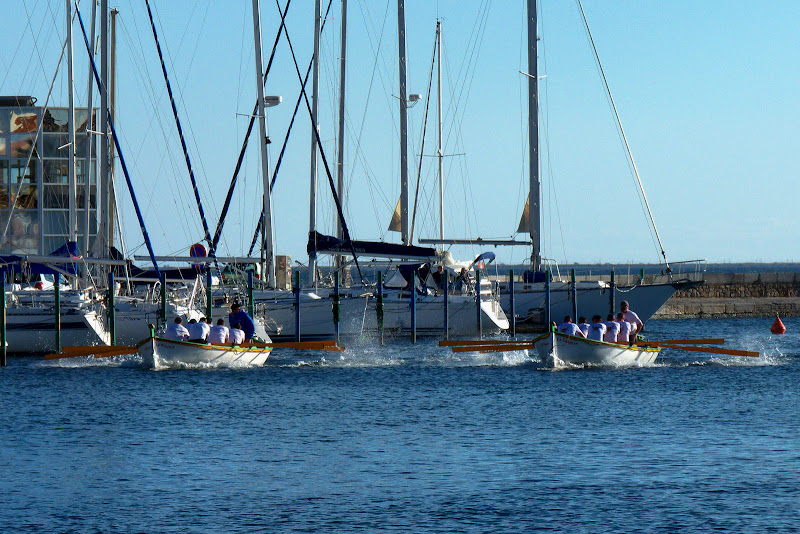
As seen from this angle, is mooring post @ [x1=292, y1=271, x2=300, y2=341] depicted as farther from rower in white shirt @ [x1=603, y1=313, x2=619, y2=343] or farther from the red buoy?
the red buoy

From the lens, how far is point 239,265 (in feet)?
160

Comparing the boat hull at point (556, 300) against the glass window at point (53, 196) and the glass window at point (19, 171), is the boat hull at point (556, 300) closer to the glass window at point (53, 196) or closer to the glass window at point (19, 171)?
the glass window at point (53, 196)

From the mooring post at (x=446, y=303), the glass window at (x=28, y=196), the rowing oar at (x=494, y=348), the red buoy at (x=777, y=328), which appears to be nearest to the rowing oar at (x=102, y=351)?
the rowing oar at (x=494, y=348)

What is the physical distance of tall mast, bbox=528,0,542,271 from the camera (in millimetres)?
47938

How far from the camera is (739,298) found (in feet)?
241

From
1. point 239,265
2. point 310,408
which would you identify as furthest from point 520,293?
point 310,408

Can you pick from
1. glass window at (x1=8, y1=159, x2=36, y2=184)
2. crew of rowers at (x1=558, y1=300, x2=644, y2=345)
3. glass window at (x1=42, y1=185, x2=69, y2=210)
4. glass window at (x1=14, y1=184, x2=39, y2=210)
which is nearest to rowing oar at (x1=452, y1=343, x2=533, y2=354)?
crew of rowers at (x1=558, y1=300, x2=644, y2=345)

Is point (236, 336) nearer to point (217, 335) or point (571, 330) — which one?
point (217, 335)

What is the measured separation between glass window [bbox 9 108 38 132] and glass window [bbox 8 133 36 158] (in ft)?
1.12

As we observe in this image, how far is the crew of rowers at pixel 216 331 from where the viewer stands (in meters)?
33.1

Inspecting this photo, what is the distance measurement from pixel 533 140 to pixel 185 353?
19941mm

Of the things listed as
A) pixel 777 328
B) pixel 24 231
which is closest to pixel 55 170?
pixel 24 231

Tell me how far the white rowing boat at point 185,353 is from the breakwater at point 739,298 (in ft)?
131

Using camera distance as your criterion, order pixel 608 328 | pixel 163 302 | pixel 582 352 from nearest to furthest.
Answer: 1. pixel 582 352
2. pixel 608 328
3. pixel 163 302
